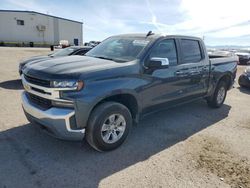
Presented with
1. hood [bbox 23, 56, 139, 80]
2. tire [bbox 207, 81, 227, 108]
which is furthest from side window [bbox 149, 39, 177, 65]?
tire [bbox 207, 81, 227, 108]

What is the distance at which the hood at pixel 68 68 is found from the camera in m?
3.25

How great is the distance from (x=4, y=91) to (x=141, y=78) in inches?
214

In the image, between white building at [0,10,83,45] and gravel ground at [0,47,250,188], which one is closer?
gravel ground at [0,47,250,188]

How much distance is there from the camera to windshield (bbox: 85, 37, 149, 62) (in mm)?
4215

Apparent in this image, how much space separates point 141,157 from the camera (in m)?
3.71

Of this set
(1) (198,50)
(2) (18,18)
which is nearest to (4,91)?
(1) (198,50)

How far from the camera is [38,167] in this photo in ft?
10.8

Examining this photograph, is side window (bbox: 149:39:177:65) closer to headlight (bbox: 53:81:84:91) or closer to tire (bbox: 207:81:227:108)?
headlight (bbox: 53:81:84:91)

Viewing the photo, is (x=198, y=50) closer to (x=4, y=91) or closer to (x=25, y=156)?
(x=25, y=156)

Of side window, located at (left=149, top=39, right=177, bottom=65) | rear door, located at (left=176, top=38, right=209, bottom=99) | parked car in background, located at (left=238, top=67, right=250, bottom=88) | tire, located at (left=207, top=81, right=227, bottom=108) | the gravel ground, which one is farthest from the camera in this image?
parked car in background, located at (left=238, top=67, right=250, bottom=88)

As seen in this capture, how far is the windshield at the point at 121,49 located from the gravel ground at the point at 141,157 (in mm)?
1543

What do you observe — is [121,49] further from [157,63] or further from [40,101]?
[40,101]

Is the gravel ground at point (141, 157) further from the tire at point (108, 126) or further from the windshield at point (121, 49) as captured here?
the windshield at point (121, 49)

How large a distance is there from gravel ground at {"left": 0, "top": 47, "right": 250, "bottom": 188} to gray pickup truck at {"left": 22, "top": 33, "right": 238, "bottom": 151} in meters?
0.41
